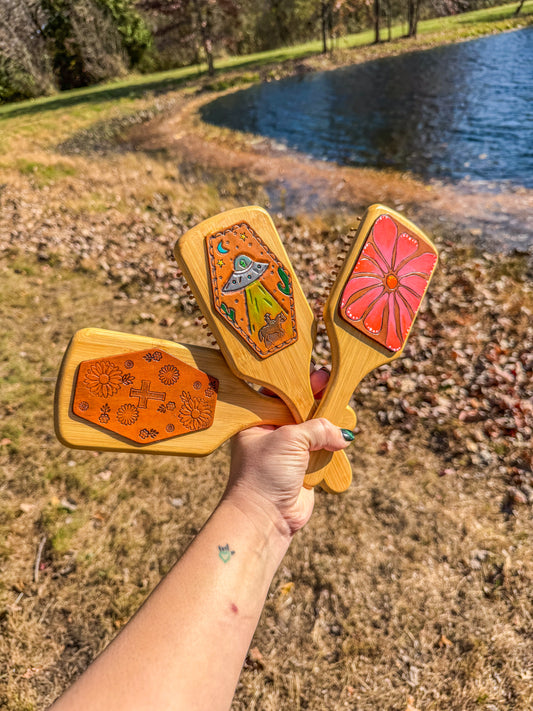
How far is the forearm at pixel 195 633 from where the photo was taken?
1.48m

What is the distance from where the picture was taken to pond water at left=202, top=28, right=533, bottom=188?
Answer: 14297 millimetres

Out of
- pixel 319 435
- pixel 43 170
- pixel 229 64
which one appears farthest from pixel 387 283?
pixel 229 64

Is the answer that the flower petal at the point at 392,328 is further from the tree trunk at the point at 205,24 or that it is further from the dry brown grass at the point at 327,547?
the tree trunk at the point at 205,24

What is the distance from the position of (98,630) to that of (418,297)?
12.2 ft

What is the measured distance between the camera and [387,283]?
8.20 ft

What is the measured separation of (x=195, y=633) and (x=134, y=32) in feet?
149

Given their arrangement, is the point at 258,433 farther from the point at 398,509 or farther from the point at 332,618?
the point at 398,509

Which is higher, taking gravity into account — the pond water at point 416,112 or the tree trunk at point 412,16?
the tree trunk at point 412,16

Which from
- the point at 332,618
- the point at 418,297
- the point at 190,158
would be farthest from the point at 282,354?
the point at 190,158

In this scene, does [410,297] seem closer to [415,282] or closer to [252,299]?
[415,282]

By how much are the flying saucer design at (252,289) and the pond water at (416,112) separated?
12.8m

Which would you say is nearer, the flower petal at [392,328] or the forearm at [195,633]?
the forearm at [195,633]

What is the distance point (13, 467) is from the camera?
4.49m

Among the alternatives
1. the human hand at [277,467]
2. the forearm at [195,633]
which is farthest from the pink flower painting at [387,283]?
the forearm at [195,633]
